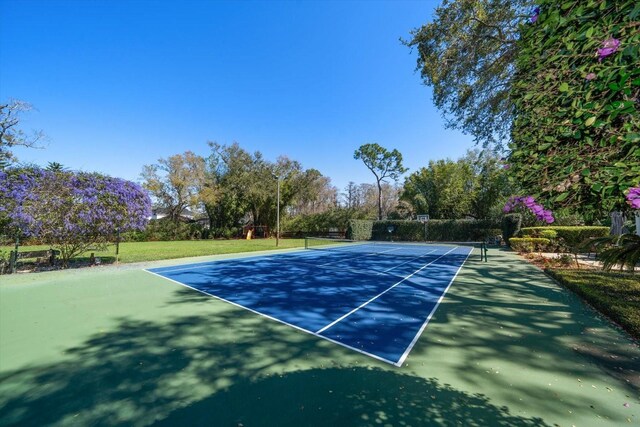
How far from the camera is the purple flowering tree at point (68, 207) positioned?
34.3 ft

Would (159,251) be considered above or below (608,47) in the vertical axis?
below

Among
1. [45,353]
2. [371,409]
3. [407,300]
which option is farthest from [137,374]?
[407,300]

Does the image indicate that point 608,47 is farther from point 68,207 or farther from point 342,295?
point 68,207

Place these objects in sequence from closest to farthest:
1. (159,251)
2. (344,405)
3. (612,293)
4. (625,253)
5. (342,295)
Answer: (344,405) → (625,253) → (612,293) → (342,295) → (159,251)

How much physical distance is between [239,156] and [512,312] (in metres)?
34.9

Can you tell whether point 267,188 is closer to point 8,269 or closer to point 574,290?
point 8,269

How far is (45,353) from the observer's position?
165 inches

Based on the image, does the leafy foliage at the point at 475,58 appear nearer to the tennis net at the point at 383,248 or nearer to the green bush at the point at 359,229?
the tennis net at the point at 383,248

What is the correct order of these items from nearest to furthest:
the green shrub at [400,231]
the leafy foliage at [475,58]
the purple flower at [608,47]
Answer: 1. the purple flower at [608,47]
2. the leafy foliage at [475,58]
3. the green shrub at [400,231]

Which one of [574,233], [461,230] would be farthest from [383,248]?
[574,233]

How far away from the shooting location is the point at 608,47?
1418 millimetres

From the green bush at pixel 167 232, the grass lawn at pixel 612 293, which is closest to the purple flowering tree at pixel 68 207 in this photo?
the grass lawn at pixel 612 293

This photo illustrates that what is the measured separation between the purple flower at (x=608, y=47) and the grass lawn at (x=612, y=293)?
5.68m

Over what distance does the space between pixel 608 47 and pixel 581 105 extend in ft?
0.96
